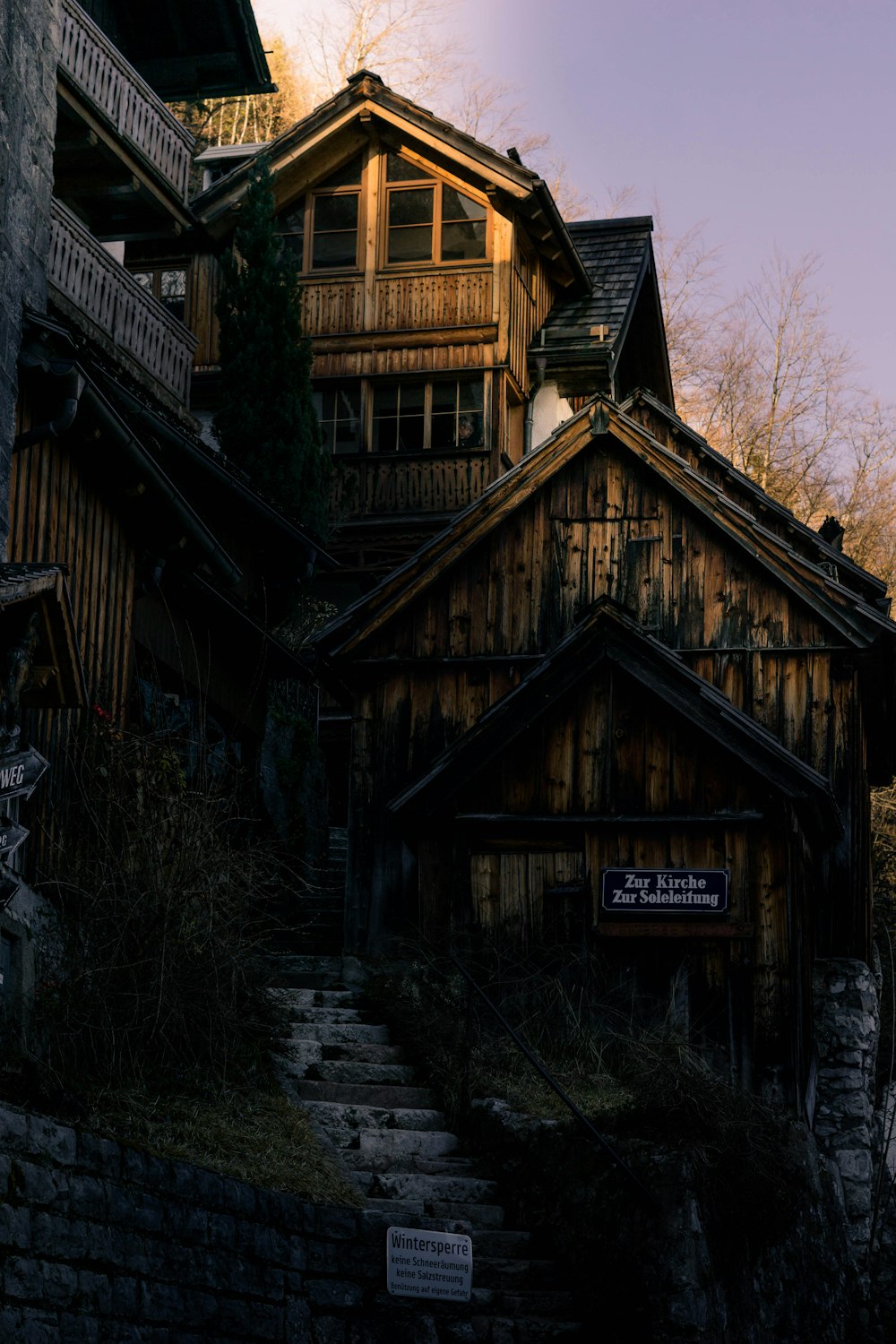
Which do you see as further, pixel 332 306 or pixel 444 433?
pixel 332 306

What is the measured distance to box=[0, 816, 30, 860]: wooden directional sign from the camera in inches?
325

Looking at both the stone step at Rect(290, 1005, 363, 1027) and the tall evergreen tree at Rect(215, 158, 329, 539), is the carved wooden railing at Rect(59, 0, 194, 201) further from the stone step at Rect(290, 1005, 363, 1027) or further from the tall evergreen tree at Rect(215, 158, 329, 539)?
the stone step at Rect(290, 1005, 363, 1027)

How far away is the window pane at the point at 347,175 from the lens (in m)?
28.5

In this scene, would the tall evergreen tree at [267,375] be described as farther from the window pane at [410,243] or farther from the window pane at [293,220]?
the window pane at [410,243]

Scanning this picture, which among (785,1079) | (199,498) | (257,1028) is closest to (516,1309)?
(257,1028)

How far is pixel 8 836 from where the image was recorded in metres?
8.31

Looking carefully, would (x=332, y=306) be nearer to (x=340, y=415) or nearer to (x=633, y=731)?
(x=340, y=415)

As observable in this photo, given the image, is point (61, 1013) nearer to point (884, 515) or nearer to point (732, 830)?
point (732, 830)

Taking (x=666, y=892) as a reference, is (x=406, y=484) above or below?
above

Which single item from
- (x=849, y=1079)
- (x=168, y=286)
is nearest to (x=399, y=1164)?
(x=849, y=1079)

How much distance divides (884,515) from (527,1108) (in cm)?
2721

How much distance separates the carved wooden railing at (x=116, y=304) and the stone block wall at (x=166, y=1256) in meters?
9.31

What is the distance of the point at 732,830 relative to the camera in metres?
15.0

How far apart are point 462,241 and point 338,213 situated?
6.94 feet
